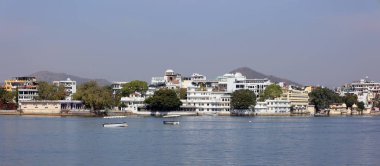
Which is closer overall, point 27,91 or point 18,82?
point 27,91

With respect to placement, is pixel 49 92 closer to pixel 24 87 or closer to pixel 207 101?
pixel 24 87

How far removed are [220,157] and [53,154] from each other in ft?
21.8

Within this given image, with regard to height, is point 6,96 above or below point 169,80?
below

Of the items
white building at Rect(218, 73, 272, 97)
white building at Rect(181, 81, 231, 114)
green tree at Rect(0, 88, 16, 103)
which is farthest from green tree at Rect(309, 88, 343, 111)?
green tree at Rect(0, 88, 16, 103)

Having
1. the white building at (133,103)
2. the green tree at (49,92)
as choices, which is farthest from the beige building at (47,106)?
the white building at (133,103)

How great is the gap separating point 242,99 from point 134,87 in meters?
17.4

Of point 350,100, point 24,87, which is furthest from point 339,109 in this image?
point 24,87

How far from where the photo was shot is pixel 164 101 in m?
84.9

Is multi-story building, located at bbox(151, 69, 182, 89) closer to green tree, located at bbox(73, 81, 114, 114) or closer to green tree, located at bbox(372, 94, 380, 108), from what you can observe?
green tree, located at bbox(73, 81, 114, 114)

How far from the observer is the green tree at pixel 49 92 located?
88.7 m

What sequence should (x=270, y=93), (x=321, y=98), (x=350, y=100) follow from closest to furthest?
(x=270, y=93) < (x=321, y=98) < (x=350, y=100)

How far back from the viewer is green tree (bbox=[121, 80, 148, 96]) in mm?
97812

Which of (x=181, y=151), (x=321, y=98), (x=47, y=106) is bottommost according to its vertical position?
(x=181, y=151)

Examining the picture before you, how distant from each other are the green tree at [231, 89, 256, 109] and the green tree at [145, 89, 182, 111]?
791 centimetres
